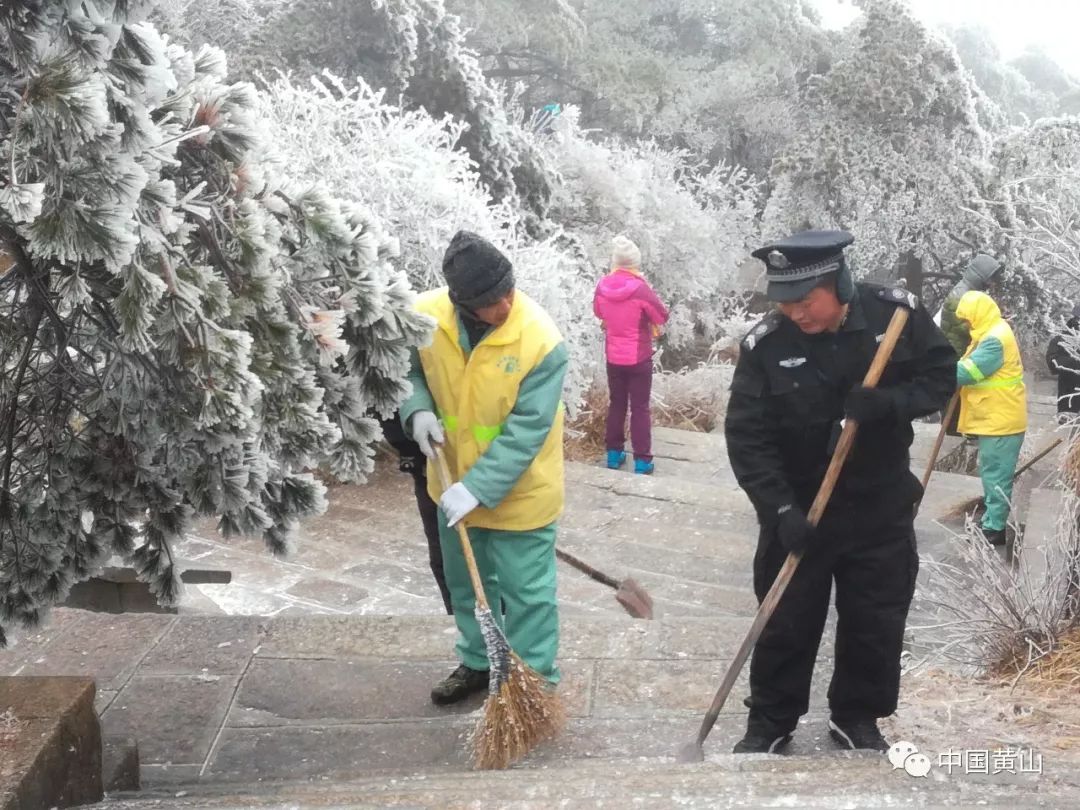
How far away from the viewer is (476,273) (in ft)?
11.3

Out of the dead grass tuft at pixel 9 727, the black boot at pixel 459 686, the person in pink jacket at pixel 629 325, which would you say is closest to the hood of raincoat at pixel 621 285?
the person in pink jacket at pixel 629 325

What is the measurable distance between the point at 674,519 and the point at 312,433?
4.78 metres

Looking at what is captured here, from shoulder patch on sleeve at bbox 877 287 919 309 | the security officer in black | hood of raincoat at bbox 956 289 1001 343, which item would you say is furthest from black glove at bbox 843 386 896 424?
hood of raincoat at bbox 956 289 1001 343

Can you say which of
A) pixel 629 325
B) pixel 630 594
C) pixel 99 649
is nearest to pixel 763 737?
pixel 630 594

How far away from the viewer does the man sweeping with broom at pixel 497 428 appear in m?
3.48

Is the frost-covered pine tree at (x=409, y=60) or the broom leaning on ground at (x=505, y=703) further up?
the frost-covered pine tree at (x=409, y=60)

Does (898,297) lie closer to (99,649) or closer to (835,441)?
(835,441)

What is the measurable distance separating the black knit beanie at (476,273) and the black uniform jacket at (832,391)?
825 millimetres

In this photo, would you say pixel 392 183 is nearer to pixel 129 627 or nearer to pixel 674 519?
pixel 674 519

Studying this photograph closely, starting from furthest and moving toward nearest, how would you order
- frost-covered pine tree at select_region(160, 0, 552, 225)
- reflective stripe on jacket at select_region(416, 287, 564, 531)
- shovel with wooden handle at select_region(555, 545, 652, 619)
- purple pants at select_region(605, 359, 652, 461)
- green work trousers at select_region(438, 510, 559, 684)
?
frost-covered pine tree at select_region(160, 0, 552, 225) → purple pants at select_region(605, 359, 652, 461) → shovel with wooden handle at select_region(555, 545, 652, 619) → green work trousers at select_region(438, 510, 559, 684) → reflective stripe on jacket at select_region(416, 287, 564, 531)

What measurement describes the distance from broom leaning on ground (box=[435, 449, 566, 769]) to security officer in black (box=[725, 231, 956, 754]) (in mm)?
824

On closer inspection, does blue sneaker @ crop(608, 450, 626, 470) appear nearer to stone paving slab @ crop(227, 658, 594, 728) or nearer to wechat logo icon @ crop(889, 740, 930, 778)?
stone paving slab @ crop(227, 658, 594, 728)

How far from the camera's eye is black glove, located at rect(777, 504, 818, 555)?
10.4 feet

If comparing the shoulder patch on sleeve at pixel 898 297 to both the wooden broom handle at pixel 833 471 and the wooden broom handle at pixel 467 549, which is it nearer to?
the wooden broom handle at pixel 833 471
